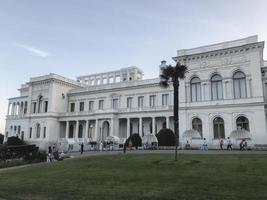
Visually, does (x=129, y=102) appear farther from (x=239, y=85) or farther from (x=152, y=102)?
(x=239, y=85)

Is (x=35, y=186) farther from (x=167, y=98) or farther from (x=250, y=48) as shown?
(x=167, y=98)

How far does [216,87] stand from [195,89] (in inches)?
139

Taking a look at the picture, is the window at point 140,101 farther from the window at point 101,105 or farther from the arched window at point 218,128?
the arched window at point 218,128

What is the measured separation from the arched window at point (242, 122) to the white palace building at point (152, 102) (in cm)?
15

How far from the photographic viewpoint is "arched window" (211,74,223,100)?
44.9 m

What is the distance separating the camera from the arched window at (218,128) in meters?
43.5

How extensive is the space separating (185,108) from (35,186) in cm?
3601

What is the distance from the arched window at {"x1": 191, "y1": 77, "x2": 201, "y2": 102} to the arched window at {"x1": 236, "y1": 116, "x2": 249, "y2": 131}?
730 centimetres

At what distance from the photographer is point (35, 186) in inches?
529

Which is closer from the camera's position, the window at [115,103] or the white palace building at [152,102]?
the white palace building at [152,102]

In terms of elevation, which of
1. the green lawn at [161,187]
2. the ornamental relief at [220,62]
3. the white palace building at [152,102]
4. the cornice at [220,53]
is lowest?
the green lawn at [161,187]

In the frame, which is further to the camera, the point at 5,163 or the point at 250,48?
the point at 250,48

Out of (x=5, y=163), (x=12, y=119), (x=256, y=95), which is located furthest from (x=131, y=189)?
(x=12, y=119)

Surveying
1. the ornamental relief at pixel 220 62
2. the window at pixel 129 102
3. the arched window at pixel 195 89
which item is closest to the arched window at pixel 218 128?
the arched window at pixel 195 89
